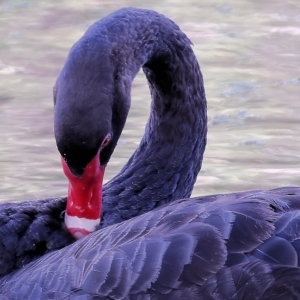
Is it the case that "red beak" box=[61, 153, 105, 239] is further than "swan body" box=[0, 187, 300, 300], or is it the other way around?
"red beak" box=[61, 153, 105, 239]

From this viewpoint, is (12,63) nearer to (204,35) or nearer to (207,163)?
(204,35)

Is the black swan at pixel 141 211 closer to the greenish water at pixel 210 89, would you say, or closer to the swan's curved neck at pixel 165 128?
the swan's curved neck at pixel 165 128

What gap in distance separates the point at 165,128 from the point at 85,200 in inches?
32.1

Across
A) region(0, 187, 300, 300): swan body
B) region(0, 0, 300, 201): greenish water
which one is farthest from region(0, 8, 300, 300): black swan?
region(0, 0, 300, 201): greenish water

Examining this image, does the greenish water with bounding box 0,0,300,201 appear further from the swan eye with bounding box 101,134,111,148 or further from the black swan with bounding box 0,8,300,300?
the swan eye with bounding box 101,134,111,148

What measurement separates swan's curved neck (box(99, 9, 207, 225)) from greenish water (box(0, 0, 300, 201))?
2.50 feet

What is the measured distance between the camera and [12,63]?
6.90 meters

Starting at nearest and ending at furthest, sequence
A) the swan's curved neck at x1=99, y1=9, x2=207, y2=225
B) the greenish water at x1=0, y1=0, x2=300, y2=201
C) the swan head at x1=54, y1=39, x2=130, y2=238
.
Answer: the swan head at x1=54, y1=39, x2=130, y2=238 < the swan's curved neck at x1=99, y1=9, x2=207, y2=225 < the greenish water at x1=0, y1=0, x2=300, y2=201

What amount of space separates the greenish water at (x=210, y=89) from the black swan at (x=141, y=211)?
0.88m

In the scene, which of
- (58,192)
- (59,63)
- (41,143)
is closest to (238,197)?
(58,192)

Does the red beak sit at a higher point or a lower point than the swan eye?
lower

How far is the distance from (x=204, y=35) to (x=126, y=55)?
378 centimetres

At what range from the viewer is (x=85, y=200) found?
3557mm

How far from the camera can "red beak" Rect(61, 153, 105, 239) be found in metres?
3.50
